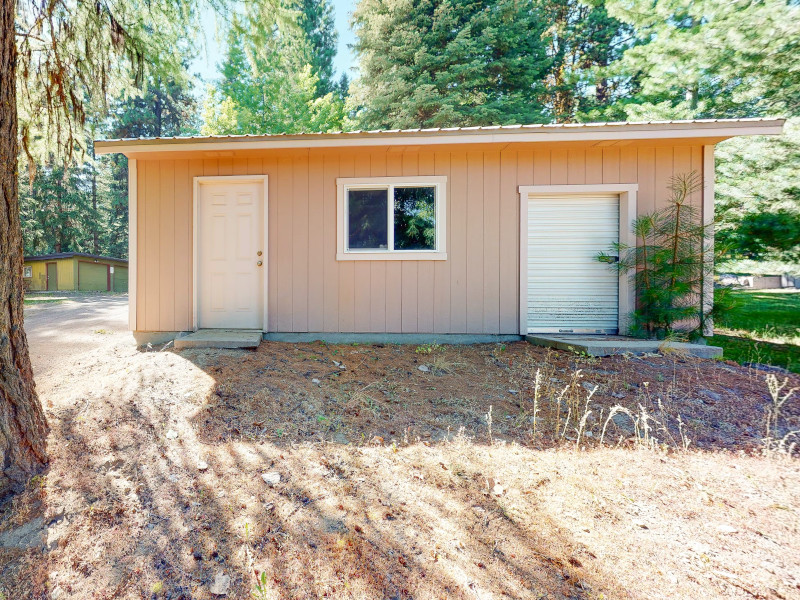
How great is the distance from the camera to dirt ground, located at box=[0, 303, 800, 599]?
1433 millimetres

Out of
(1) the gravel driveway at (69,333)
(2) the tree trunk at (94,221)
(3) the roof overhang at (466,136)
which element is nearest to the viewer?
(3) the roof overhang at (466,136)

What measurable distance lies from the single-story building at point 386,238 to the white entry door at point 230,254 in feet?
0.06

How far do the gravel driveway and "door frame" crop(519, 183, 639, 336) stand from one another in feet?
18.7

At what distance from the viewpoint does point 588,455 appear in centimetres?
235

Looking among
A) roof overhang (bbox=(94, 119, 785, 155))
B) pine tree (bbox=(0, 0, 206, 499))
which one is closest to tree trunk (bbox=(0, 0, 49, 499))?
pine tree (bbox=(0, 0, 206, 499))

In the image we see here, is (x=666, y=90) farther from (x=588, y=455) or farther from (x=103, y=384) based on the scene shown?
(x=103, y=384)

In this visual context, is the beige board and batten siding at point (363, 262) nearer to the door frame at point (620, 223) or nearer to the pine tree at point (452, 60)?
the door frame at point (620, 223)

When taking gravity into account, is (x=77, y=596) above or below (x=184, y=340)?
below

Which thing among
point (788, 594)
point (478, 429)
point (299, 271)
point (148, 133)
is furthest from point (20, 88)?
point (148, 133)

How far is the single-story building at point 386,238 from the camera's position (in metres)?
5.18

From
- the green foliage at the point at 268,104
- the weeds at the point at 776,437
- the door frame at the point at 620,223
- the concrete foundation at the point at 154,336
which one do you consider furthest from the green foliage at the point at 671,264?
the green foliage at the point at 268,104

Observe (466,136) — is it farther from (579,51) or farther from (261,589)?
(579,51)

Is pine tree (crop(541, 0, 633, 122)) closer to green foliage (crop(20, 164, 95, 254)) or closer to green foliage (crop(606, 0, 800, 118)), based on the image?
green foliage (crop(606, 0, 800, 118))

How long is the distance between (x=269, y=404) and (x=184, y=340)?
85.7 inches
